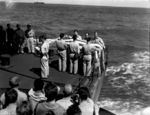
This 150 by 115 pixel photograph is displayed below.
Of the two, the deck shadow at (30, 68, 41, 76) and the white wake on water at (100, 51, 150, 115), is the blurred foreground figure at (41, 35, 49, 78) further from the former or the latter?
the white wake on water at (100, 51, 150, 115)

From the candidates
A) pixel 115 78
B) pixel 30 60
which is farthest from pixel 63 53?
pixel 115 78

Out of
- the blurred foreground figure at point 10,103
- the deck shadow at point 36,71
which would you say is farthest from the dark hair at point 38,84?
the deck shadow at point 36,71

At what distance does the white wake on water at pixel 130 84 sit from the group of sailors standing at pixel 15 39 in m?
7.85

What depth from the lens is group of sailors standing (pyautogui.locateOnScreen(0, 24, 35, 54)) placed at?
15.6 meters

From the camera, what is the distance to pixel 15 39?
51.8 ft

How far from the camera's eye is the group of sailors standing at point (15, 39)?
1559 cm

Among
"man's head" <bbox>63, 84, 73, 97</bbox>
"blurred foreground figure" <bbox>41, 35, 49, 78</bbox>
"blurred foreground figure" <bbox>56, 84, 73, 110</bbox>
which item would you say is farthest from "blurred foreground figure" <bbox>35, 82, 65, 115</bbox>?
"blurred foreground figure" <bbox>41, 35, 49, 78</bbox>

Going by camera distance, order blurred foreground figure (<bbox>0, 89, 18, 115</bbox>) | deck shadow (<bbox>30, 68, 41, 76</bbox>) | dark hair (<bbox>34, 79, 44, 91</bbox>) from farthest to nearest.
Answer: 1. deck shadow (<bbox>30, 68, 41, 76</bbox>)
2. dark hair (<bbox>34, 79, 44, 91</bbox>)
3. blurred foreground figure (<bbox>0, 89, 18, 115</bbox>)

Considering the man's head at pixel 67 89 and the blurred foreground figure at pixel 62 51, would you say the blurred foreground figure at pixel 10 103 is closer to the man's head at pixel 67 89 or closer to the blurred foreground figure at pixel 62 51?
the man's head at pixel 67 89

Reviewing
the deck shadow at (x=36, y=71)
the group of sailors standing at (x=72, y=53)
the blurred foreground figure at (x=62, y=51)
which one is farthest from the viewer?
the deck shadow at (x=36, y=71)

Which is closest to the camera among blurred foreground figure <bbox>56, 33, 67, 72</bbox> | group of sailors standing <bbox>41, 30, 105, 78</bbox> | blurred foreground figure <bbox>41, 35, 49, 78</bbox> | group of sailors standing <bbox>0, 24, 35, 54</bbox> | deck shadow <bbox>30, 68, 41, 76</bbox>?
blurred foreground figure <bbox>41, 35, 49, 78</bbox>

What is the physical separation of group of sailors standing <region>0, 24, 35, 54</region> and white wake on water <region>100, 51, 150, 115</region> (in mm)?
7851

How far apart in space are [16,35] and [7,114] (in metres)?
10.8

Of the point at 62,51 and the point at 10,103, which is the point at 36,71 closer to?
the point at 62,51
